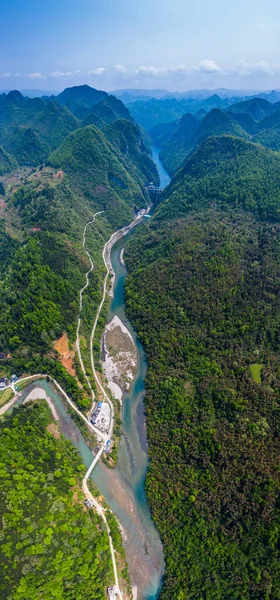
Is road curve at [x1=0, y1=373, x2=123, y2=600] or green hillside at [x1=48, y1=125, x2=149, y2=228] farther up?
green hillside at [x1=48, y1=125, x2=149, y2=228]

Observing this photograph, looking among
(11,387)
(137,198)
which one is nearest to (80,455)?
(11,387)

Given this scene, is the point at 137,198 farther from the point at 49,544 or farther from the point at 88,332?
the point at 49,544

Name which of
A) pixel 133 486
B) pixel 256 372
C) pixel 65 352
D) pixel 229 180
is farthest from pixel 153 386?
pixel 229 180

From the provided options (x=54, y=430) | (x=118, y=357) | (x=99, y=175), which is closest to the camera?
(x=54, y=430)

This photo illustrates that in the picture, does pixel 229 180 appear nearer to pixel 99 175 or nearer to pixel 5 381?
pixel 99 175

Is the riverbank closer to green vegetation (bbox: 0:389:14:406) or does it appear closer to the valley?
the valley

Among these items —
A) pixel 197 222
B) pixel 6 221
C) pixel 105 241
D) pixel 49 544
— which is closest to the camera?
pixel 49 544

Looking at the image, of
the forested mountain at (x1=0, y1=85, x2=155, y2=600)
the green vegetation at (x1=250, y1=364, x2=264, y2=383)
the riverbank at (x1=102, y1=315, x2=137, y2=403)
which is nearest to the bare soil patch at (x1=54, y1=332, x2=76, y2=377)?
the forested mountain at (x1=0, y1=85, x2=155, y2=600)
